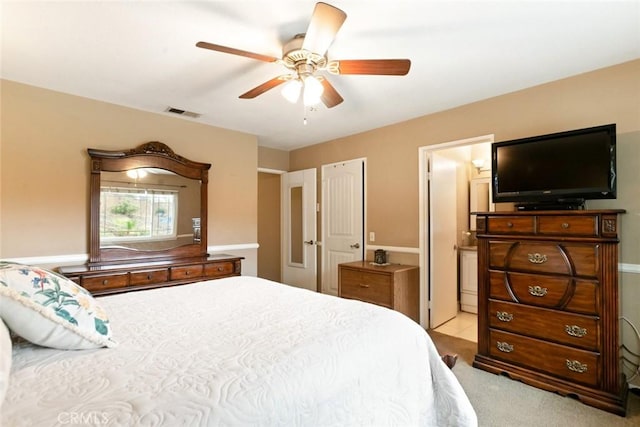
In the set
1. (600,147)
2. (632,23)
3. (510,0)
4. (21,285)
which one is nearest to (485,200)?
(600,147)

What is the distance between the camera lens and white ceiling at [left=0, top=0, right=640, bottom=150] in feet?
5.74

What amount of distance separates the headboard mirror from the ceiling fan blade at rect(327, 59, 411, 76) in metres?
2.40

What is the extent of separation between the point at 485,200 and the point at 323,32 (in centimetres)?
383

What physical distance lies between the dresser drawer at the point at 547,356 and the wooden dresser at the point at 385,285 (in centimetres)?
97

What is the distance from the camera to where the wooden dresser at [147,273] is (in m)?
2.69

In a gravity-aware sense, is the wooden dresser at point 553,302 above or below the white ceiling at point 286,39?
below

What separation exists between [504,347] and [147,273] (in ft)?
10.6

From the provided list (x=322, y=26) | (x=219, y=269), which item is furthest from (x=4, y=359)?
(x=219, y=269)

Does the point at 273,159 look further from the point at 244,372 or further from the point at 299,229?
the point at 244,372

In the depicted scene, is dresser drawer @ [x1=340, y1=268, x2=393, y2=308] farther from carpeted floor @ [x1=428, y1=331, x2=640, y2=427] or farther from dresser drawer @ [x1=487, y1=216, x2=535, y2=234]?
dresser drawer @ [x1=487, y1=216, x2=535, y2=234]

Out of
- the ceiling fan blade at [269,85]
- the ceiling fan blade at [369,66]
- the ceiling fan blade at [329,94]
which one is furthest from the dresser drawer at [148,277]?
the ceiling fan blade at [369,66]

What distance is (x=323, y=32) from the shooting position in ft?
5.32

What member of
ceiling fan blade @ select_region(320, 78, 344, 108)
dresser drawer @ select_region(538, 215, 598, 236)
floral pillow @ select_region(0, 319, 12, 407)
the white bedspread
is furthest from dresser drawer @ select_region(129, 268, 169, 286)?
dresser drawer @ select_region(538, 215, 598, 236)

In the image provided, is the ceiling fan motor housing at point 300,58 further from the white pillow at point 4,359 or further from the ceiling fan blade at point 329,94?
the white pillow at point 4,359
